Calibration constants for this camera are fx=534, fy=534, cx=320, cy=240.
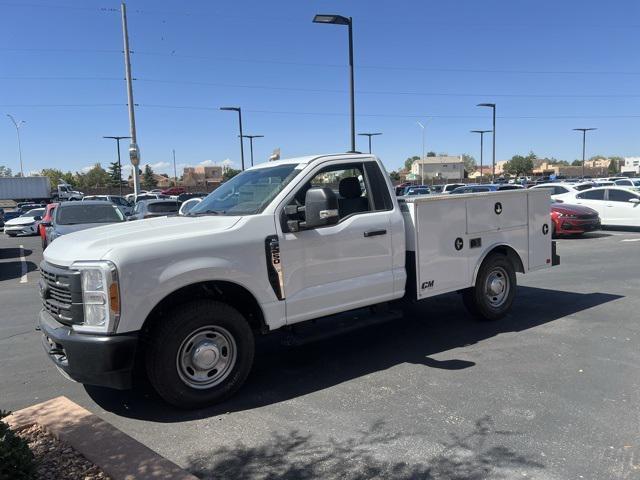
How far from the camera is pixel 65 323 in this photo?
13.6 feet

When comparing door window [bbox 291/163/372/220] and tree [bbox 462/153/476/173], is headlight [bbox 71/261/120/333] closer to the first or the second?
door window [bbox 291/163/372/220]

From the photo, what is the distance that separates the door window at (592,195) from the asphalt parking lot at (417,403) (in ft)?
42.9

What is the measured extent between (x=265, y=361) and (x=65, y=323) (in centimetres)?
209

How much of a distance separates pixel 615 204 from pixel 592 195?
3.38 feet

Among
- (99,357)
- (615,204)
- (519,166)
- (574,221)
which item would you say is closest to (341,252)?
(99,357)

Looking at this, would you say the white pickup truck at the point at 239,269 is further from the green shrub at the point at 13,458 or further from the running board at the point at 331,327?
the green shrub at the point at 13,458

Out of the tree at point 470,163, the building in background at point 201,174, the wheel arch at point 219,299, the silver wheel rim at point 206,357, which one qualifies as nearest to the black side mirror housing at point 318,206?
the wheel arch at point 219,299

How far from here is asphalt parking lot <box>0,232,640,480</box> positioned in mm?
3455

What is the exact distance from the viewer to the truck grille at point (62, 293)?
3.96 m

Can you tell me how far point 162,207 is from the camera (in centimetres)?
1717

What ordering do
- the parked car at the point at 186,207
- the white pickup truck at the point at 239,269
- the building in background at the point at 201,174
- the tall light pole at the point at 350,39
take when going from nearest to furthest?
the white pickup truck at the point at 239,269, the parked car at the point at 186,207, the tall light pole at the point at 350,39, the building in background at the point at 201,174

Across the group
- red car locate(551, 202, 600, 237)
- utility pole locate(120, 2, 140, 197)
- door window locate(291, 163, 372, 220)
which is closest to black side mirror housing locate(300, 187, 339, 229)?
door window locate(291, 163, 372, 220)

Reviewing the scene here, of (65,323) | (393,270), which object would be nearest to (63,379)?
(65,323)

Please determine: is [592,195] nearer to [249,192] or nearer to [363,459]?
[249,192]
